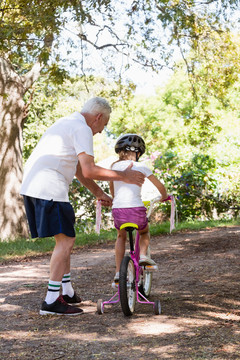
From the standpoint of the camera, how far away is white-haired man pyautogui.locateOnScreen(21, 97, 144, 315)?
4.30 m

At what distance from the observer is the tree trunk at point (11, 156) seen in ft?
42.1

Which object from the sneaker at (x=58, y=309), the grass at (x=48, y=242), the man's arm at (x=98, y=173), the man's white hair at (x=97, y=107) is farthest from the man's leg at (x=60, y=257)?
the grass at (x=48, y=242)

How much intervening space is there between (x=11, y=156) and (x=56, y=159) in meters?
9.03

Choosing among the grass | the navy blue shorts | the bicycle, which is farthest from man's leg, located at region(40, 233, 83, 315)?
the grass

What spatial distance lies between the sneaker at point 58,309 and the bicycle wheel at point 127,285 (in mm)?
484

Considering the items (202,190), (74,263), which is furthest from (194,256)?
(202,190)

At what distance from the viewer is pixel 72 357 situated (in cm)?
331

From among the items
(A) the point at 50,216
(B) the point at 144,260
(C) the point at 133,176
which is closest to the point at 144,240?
(B) the point at 144,260

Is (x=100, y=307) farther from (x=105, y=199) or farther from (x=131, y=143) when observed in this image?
(x=131, y=143)

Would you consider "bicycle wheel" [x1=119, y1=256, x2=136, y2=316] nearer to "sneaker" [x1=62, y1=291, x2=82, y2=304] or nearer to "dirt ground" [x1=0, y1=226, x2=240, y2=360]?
"dirt ground" [x1=0, y1=226, x2=240, y2=360]

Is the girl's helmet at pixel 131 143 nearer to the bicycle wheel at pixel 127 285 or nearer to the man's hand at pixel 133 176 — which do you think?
the man's hand at pixel 133 176

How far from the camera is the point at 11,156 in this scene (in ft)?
43.0

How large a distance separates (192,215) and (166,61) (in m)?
4.41

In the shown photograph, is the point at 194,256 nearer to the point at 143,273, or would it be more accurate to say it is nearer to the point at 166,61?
the point at 143,273
